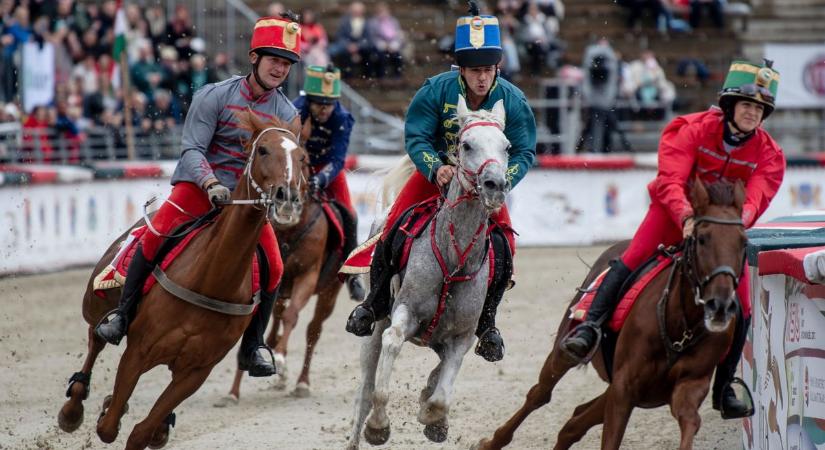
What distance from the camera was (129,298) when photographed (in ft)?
24.3

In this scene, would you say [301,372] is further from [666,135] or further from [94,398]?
[666,135]

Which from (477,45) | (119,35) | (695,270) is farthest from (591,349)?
(119,35)

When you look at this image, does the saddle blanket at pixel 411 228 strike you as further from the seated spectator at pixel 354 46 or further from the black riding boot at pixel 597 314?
the seated spectator at pixel 354 46

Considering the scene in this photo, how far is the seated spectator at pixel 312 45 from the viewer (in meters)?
20.2

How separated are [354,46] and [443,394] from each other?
49.2ft

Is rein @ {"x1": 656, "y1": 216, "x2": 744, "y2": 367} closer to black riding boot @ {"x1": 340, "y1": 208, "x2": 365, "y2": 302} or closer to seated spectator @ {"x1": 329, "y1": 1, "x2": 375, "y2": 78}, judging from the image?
black riding boot @ {"x1": 340, "y1": 208, "x2": 365, "y2": 302}

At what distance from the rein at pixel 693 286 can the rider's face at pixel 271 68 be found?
247cm

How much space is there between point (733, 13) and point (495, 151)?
20029mm

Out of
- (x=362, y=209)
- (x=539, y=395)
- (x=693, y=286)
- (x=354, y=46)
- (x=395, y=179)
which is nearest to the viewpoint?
(x=693, y=286)

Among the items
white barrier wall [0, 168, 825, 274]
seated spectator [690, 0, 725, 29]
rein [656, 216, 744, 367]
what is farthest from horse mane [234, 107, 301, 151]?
seated spectator [690, 0, 725, 29]

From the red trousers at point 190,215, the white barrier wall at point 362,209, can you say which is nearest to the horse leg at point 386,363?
the red trousers at point 190,215

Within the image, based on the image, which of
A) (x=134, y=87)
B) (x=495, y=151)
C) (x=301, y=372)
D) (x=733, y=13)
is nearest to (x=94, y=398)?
(x=301, y=372)

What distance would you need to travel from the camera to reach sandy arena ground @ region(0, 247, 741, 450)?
888 centimetres

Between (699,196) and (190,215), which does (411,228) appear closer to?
(190,215)
